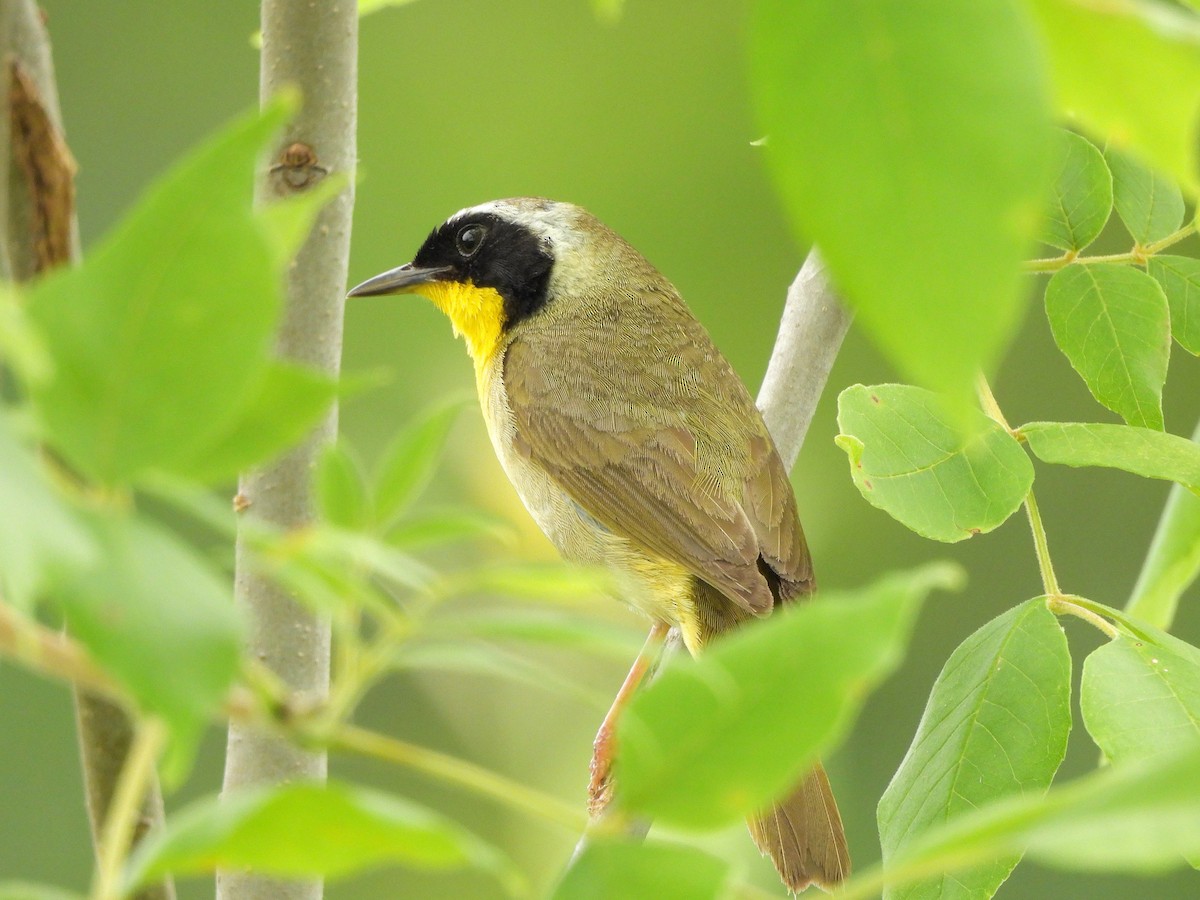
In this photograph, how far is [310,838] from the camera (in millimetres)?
478

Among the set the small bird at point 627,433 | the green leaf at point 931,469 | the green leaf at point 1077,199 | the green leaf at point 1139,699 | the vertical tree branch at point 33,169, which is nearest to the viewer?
the vertical tree branch at point 33,169

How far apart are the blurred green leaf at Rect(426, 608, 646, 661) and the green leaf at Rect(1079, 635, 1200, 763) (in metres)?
0.72

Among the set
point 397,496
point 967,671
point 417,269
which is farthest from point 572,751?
point 397,496

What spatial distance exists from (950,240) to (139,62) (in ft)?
18.2

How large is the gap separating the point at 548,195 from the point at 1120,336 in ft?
12.3

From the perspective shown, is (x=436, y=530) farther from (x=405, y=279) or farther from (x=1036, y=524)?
(x=405, y=279)

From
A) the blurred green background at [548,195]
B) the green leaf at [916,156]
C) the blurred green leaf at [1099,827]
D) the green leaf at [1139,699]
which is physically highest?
the green leaf at [916,156]

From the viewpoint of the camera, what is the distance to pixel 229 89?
5562 mm

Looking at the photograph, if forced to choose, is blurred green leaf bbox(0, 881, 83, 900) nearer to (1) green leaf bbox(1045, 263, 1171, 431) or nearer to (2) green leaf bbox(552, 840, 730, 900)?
(2) green leaf bbox(552, 840, 730, 900)

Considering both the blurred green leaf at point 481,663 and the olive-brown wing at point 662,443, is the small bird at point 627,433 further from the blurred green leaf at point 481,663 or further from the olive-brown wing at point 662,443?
the blurred green leaf at point 481,663

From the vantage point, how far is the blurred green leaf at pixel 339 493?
21.1 inches

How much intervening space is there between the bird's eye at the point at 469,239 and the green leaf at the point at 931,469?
203 centimetres

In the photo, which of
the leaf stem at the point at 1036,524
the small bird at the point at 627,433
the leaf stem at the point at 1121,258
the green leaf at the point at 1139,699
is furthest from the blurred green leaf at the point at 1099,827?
the small bird at the point at 627,433

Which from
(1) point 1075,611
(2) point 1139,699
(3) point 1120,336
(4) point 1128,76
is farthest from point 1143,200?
(4) point 1128,76
